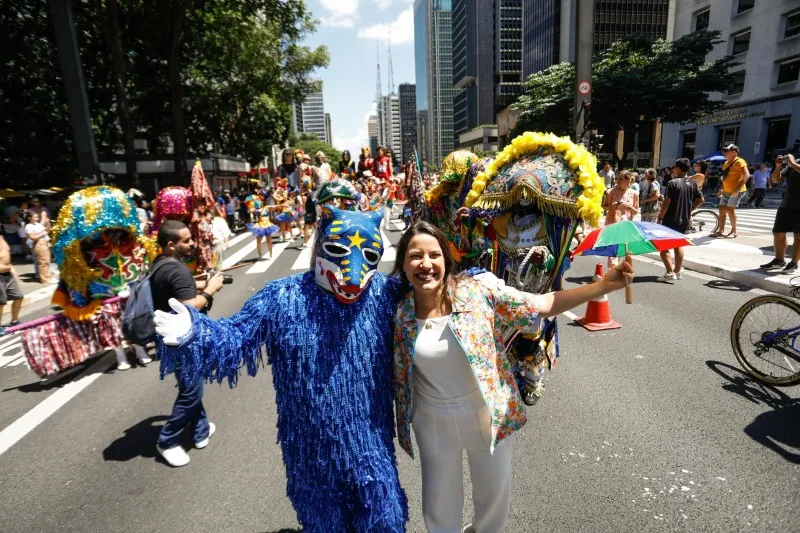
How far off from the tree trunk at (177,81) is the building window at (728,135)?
109 feet

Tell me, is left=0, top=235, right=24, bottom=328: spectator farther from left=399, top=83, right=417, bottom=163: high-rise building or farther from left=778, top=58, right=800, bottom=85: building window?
left=399, top=83, right=417, bottom=163: high-rise building

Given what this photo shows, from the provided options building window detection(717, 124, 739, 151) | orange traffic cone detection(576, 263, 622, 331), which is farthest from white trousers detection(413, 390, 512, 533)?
building window detection(717, 124, 739, 151)

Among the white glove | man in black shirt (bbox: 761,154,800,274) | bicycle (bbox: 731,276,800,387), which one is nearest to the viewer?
the white glove

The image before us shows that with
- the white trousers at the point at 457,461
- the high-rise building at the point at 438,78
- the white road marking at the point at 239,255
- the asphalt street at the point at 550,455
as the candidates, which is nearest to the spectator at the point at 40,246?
the white road marking at the point at 239,255

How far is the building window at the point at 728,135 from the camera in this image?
3036 centimetres

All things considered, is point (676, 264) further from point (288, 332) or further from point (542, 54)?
point (542, 54)

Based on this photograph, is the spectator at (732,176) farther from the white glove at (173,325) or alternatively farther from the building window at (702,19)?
the building window at (702,19)

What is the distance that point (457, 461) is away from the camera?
2090 mm

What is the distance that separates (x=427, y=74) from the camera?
138625mm

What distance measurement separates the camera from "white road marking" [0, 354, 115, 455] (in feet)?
12.7

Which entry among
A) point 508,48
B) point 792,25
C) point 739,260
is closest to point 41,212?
point 739,260

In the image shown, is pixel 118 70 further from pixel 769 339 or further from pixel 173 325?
pixel 769 339

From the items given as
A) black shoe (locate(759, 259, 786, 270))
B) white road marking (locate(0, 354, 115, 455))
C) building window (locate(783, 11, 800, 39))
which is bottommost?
white road marking (locate(0, 354, 115, 455))

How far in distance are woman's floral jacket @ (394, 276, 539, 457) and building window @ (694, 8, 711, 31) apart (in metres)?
41.0
